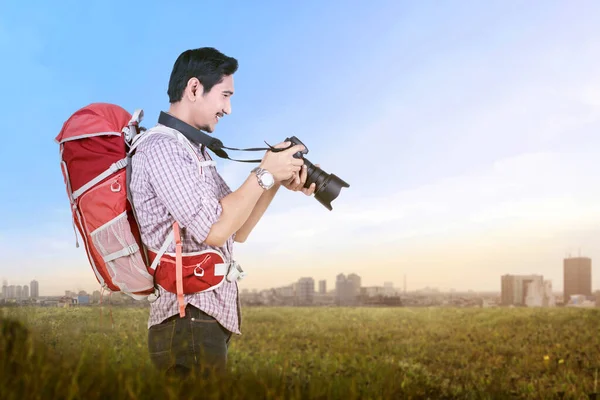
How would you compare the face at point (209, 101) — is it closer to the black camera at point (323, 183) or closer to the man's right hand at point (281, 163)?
the man's right hand at point (281, 163)

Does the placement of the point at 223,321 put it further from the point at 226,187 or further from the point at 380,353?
the point at 380,353

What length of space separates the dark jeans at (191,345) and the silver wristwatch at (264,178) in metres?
0.72

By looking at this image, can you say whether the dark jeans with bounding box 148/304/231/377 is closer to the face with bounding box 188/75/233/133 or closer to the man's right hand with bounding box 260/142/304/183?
the man's right hand with bounding box 260/142/304/183

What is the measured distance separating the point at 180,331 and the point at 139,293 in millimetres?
333

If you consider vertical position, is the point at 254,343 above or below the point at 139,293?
below

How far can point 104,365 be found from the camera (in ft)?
9.47

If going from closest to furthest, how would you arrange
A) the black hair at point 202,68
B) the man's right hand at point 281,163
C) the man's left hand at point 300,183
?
1. the man's right hand at point 281,163
2. the black hair at point 202,68
3. the man's left hand at point 300,183

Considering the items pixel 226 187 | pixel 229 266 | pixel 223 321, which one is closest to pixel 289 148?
pixel 226 187

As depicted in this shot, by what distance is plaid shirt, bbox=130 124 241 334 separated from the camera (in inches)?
112

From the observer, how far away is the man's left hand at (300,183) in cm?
349

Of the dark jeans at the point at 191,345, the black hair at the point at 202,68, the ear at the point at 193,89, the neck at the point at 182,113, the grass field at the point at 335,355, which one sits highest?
the black hair at the point at 202,68

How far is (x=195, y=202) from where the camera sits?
9.33 feet

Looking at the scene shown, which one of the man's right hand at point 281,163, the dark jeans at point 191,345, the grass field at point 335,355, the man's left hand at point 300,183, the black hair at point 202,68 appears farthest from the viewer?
Result: the man's left hand at point 300,183

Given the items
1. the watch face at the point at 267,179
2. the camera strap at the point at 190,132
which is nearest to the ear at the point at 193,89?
the camera strap at the point at 190,132
